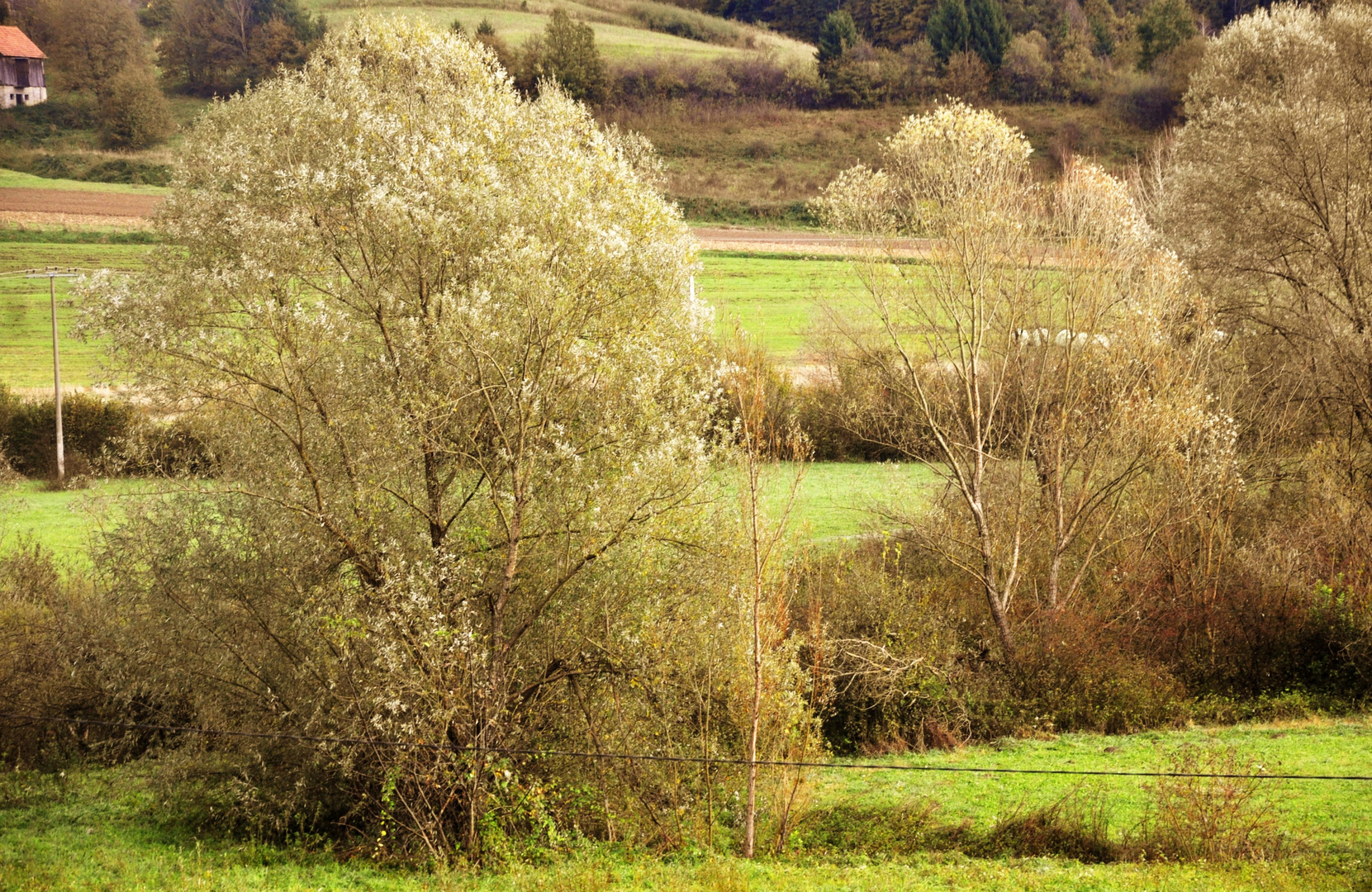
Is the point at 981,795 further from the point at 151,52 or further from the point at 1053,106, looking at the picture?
the point at 1053,106

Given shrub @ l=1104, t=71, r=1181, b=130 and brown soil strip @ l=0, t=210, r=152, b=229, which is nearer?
brown soil strip @ l=0, t=210, r=152, b=229

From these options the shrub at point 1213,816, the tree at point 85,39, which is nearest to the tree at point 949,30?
the tree at point 85,39

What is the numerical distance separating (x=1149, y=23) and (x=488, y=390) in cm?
7940

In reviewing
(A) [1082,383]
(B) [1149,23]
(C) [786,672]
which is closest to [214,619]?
(C) [786,672]

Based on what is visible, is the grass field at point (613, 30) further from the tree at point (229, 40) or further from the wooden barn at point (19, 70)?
the wooden barn at point (19, 70)

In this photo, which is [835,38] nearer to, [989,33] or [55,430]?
[989,33]

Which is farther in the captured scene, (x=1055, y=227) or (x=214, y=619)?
(x=1055, y=227)

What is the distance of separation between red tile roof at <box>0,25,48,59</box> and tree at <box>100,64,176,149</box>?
4.00 m

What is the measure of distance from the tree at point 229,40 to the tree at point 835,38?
51384mm

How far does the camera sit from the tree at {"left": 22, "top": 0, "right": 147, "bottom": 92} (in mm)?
40125

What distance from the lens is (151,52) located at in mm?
45000

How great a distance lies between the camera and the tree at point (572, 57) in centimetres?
7088

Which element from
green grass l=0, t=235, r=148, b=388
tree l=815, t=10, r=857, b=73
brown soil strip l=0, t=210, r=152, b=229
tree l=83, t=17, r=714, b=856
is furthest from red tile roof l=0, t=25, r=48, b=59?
tree l=815, t=10, r=857, b=73

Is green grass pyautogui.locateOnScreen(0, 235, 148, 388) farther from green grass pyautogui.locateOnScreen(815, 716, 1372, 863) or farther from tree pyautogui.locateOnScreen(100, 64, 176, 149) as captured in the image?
green grass pyautogui.locateOnScreen(815, 716, 1372, 863)
